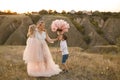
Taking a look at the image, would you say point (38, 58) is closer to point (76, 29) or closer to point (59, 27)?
point (59, 27)

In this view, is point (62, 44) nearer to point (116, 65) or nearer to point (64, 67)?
point (64, 67)

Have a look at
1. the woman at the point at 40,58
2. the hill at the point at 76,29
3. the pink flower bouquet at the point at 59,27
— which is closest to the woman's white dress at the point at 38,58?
the woman at the point at 40,58

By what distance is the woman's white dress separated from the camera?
1280 centimetres

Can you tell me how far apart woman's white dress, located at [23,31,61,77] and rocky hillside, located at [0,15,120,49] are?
183ft

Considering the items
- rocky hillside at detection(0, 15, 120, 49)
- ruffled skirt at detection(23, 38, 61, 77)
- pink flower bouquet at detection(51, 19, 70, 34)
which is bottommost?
rocky hillside at detection(0, 15, 120, 49)

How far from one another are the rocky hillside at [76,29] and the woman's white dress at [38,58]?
5572 centimetres

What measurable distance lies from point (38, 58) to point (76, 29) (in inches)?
2618

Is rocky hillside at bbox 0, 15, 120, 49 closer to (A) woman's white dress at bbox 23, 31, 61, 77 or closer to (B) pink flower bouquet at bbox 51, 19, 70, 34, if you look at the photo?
(B) pink flower bouquet at bbox 51, 19, 70, 34

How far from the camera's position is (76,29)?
79125mm

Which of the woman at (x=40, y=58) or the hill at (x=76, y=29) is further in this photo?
the hill at (x=76, y=29)

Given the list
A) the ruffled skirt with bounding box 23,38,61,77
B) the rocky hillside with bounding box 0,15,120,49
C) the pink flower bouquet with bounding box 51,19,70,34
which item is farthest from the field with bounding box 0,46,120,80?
the rocky hillside with bounding box 0,15,120,49

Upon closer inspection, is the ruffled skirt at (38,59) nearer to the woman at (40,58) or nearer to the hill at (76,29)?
the woman at (40,58)

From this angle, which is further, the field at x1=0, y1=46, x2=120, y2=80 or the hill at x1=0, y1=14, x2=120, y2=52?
the hill at x1=0, y1=14, x2=120, y2=52

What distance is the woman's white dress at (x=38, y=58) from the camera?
1280 centimetres
